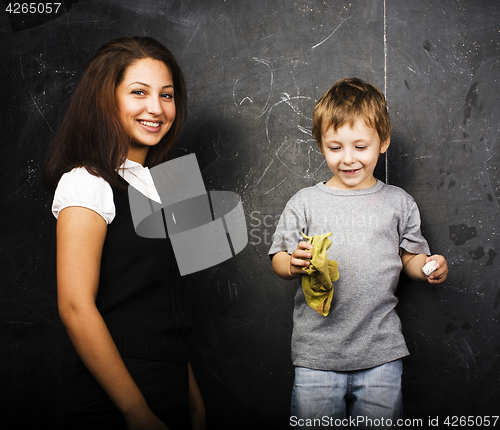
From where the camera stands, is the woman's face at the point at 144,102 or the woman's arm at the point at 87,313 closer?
the woman's arm at the point at 87,313

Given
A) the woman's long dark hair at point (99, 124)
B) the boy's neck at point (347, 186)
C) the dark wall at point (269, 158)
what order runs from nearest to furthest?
the woman's long dark hair at point (99, 124)
the boy's neck at point (347, 186)
the dark wall at point (269, 158)

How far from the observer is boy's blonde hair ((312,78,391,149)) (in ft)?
3.68

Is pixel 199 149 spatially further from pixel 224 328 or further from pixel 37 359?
pixel 37 359

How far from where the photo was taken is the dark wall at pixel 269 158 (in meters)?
1.43

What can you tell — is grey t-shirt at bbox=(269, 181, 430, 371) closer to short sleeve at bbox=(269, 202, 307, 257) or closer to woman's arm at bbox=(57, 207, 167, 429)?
short sleeve at bbox=(269, 202, 307, 257)

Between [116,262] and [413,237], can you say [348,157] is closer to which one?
[413,237]

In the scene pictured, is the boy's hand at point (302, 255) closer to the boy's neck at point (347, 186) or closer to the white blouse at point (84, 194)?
the boy's neck at point (347, 186)

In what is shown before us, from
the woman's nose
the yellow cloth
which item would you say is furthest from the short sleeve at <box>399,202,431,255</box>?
the woman's nose

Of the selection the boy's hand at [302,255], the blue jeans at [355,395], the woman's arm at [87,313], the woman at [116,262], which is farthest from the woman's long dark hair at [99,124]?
the blue jeans at [355,395]

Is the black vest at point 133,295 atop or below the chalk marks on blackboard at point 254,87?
below

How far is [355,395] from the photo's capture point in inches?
44.3

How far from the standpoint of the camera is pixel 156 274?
0.98 meters

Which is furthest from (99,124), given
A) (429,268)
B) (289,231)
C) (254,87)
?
(429,268)

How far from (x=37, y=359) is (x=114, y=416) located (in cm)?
85
